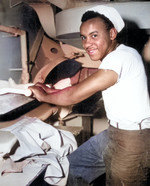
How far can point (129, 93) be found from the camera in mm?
799

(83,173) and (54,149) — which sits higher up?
(54,149)

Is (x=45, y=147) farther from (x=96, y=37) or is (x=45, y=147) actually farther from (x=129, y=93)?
(x=96, y=37)

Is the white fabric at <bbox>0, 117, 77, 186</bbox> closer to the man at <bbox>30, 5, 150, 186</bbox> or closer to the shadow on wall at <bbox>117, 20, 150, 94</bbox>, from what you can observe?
the man at <bbox>30, 5, 150, 186</bbox>

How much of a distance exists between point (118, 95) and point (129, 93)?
0.17 feet

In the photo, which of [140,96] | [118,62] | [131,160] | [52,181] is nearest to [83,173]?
[52,181]

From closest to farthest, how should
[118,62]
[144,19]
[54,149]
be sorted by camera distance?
[118,62], [54,149], [144,19]

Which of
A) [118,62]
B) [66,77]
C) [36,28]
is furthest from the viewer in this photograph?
[66,77]

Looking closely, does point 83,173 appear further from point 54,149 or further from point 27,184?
point 27,184

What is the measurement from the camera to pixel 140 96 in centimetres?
81

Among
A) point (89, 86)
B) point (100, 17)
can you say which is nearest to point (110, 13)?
point (100, 17)

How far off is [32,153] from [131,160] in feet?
1.67

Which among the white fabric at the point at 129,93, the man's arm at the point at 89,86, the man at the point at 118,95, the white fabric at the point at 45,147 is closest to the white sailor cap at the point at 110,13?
the man at the point at 118,95

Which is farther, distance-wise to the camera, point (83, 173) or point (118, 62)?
point (83, 173)

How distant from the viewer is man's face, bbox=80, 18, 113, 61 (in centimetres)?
85
